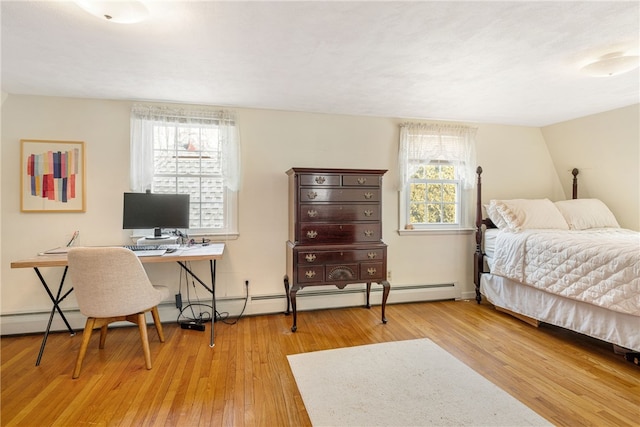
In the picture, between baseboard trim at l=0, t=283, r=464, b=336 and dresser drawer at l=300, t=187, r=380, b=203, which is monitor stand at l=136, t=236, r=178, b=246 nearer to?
baseboard trim at l=0, t=283, r=464, b=336

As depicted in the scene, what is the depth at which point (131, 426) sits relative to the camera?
5.34 ft

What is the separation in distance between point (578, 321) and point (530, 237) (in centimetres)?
79

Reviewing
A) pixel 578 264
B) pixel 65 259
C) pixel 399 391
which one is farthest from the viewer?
pixel 578 264

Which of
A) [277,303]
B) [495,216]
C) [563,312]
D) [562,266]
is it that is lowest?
[277,303]

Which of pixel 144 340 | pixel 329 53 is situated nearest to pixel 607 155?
pixel 329 53

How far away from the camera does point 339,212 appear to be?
2.95 metres

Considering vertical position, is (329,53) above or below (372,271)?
above

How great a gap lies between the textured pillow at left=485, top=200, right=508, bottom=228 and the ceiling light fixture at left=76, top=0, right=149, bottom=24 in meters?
3.54

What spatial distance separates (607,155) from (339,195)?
307cm

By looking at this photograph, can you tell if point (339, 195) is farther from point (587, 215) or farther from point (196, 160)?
point (587, 215)

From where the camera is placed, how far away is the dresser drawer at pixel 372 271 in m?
2.95

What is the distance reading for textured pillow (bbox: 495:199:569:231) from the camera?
325 cm

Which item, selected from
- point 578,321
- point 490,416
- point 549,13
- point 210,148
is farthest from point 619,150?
point 210,148

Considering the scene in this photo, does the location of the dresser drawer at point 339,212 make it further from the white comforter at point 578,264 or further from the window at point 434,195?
the white comforter at point 578,264
